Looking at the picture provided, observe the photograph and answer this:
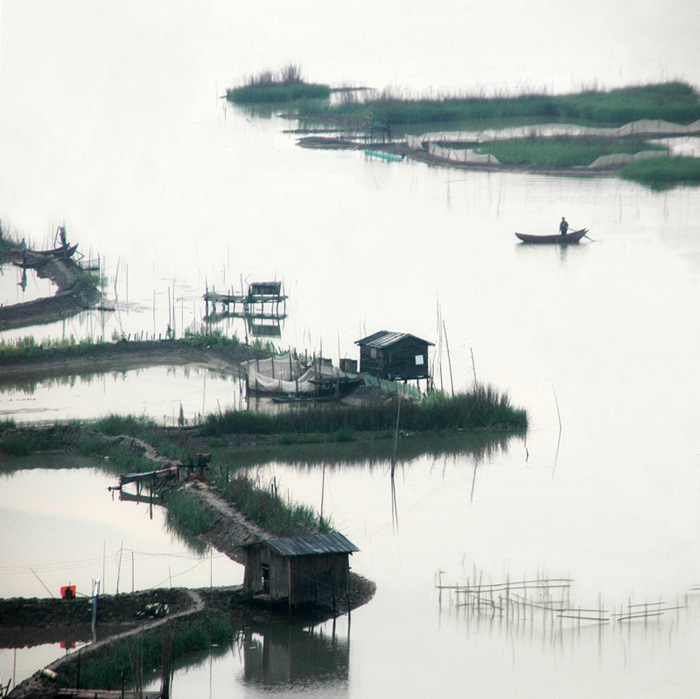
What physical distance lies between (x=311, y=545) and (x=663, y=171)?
1839 centimetres

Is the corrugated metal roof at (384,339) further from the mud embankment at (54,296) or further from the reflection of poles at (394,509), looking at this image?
the mud embankment at (54,296)

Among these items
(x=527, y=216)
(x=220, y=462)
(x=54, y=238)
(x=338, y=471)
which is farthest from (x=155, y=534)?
(x=527, y=216)

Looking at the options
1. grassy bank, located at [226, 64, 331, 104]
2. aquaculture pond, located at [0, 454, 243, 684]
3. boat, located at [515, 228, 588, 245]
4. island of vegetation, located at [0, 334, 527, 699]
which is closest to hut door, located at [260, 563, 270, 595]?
island of vegetation, located at [0, 334, 527, 699]

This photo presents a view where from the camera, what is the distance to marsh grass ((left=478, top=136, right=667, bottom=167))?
24.6 m

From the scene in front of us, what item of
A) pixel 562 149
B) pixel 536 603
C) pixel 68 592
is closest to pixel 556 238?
pixel 562 149

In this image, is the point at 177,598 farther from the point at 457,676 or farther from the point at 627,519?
the point at 627,519

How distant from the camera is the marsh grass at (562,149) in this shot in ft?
80.7

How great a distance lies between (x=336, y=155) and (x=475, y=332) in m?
12.6

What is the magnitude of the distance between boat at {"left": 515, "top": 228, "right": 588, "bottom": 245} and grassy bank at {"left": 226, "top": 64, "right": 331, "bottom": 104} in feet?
50.7

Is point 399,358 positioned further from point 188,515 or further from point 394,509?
point 188,515

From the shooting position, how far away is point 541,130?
26.8 meters

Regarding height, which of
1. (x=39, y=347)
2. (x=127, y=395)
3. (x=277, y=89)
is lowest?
(x=127, y=395)

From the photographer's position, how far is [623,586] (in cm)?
744

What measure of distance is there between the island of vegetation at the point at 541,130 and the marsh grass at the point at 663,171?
0.06ft
